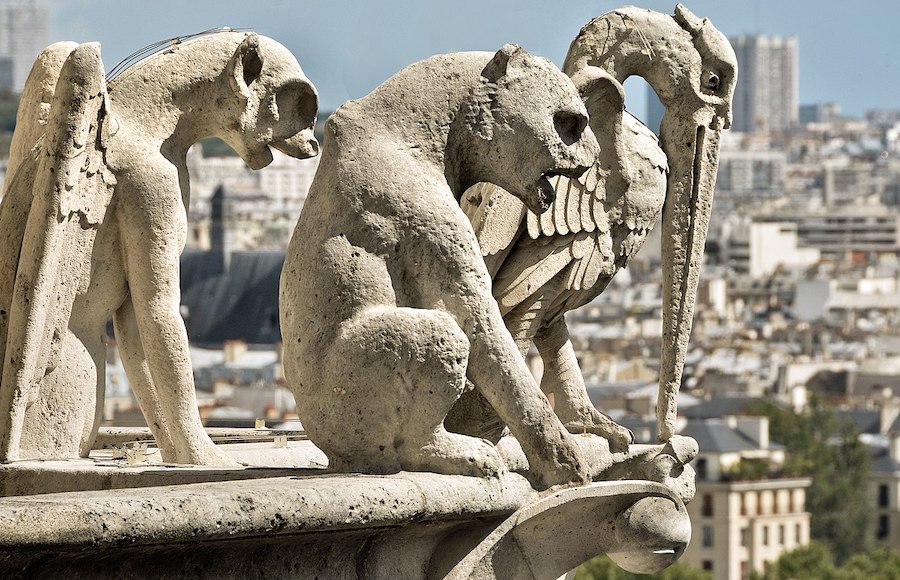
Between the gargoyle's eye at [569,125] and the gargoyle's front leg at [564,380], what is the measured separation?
123 centimetres

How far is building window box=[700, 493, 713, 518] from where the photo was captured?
97.0 metres

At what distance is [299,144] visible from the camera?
1039cm

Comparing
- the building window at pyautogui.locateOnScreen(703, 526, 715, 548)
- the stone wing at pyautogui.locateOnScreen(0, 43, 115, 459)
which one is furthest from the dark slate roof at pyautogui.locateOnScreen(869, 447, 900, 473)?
the stone wing at pyautogui.locateOnScreen(0, 43, 115, 459)

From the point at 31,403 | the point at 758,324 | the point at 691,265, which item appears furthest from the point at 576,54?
the point at 758,324

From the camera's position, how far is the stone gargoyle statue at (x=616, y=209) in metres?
10.1

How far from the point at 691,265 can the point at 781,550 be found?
9175cm

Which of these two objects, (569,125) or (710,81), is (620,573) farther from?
(569,125)

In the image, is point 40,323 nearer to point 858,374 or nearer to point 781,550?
point 781,550

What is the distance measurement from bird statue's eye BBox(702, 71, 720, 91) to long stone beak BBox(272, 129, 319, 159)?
1.60m

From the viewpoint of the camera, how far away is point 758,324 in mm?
152625

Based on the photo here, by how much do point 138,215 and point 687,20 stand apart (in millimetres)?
2363

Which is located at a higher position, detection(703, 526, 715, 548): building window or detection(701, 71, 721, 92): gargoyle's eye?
detection(701, 71, 721, 92): gargoyle's eye

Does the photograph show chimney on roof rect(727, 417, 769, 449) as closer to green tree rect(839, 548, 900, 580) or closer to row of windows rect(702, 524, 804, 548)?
row of windows rect(702, 524, 804, 548)

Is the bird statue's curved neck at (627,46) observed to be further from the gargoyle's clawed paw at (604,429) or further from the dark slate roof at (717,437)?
the dark slate roof at (717,437)
